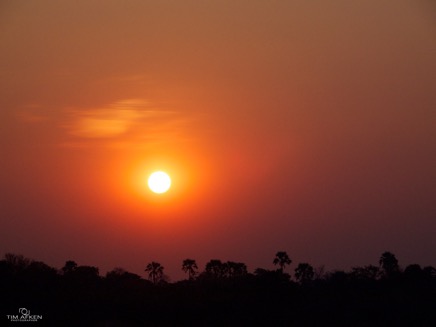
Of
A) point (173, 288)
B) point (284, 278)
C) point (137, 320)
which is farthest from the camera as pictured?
point (284, 278)

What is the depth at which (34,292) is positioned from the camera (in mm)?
77562

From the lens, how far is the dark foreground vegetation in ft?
245

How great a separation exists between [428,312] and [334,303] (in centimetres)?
863

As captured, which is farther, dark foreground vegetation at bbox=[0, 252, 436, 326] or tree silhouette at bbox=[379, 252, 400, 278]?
tree silhouette at bbox=[379, 252, 400, 278]

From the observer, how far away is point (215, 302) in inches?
3238

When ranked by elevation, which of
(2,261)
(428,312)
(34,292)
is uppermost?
(2,261)

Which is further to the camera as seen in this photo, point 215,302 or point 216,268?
point 216,268

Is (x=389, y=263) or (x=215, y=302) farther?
→ (x=389, y=263)

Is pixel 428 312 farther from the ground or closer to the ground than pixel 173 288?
closer to the ground

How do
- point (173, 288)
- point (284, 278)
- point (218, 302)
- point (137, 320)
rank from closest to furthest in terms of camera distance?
1. point (137, 320)
2. point (218, 302)
3. point (173, 288)
4. point (284, 278)

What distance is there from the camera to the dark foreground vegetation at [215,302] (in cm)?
7475

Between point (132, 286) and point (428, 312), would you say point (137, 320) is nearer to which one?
point (132, 286)

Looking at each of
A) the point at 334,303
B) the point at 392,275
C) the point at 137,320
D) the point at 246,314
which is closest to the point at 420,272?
the point at 392,275

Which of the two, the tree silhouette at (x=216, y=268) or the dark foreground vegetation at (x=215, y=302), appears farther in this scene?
the tree silhouette at (x=216, y=268)
